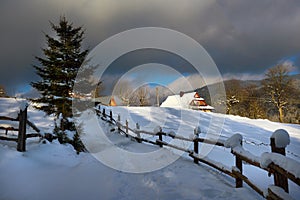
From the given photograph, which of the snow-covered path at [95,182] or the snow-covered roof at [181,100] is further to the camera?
the snow-covered roof at [181,100]

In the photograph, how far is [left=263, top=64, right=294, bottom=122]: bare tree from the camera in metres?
33.9

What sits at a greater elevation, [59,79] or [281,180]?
[59,79]

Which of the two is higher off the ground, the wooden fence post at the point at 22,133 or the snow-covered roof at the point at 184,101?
the snow-covered roof at the point at 184,101

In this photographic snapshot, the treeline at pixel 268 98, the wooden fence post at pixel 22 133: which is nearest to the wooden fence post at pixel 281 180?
the wooden fence post at pixel 22 133

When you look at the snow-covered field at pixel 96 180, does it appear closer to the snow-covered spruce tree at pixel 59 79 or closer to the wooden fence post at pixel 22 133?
the wooden fence post at pixel 22 133

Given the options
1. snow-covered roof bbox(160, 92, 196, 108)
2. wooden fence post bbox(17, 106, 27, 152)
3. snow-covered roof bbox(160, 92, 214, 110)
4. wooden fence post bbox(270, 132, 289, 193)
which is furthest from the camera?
snow-covered roof bbox(160, 92, 196, 108)

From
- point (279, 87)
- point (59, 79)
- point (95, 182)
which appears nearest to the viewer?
point (95, 182)

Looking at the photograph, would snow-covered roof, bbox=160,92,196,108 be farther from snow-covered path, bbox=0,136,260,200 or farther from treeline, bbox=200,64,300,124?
snow-covered path, bbox=0,136,260,200

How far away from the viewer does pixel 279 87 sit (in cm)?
3434

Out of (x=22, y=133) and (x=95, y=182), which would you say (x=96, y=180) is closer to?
(x=95, y=182)

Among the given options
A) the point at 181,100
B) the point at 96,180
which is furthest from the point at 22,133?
the point at 181,100

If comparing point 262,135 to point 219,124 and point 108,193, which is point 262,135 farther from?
point 108,193

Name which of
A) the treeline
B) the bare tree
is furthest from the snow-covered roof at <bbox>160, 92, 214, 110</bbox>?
the bare tree

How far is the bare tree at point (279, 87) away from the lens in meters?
33.9
